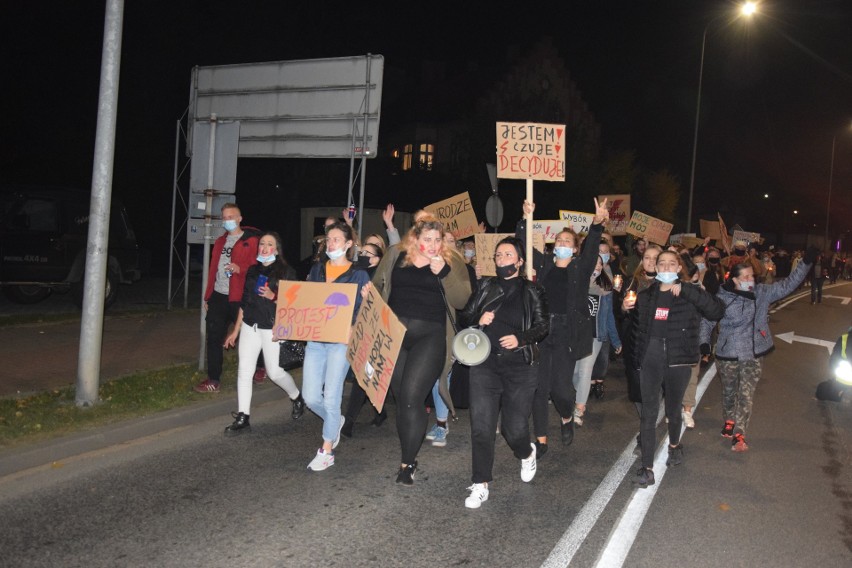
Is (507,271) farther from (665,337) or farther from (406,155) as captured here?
(406,155)

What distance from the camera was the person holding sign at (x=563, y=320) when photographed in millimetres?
6410

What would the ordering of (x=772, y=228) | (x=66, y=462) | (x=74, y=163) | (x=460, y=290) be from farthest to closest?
(x=772, y=228) < (x=74, y=163) < (x=66, y=462) < (x=460, y=290)

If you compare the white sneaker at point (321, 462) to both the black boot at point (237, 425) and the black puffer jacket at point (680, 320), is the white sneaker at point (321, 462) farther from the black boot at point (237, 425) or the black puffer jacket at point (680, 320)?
the black puffer jacket at point (680, 320)

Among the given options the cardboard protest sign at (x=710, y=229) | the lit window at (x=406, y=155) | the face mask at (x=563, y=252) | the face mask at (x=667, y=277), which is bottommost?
the face mask at (x=667, y=277)

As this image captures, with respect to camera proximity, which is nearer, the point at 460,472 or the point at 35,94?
the point at 460,472

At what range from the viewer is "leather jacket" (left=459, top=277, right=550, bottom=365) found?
16.9 ft

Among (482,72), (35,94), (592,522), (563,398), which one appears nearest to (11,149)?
(35,94)

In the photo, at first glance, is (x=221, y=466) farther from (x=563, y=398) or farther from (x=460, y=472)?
(x=563, y=398)

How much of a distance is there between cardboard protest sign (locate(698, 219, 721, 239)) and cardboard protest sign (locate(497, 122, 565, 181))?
41.5ft

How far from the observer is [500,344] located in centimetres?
510

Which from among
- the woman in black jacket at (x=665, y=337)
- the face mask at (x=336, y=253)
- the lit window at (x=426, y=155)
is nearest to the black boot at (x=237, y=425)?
the face mask at (x=336, y=253)

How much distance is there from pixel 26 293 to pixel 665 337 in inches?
528

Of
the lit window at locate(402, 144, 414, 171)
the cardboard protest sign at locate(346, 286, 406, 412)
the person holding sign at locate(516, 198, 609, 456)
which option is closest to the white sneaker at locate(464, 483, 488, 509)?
the cardboard protest sign at locate(346, 286, 406, 412)

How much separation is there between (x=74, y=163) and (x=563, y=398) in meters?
18.5
